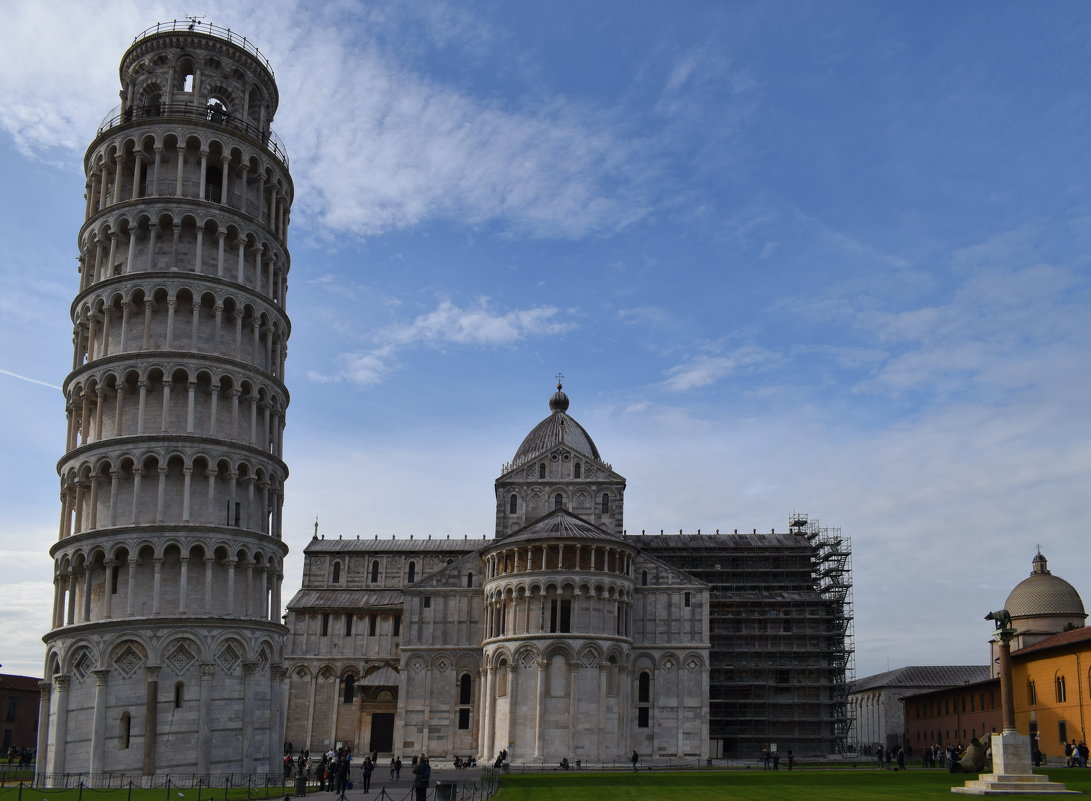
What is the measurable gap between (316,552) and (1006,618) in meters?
58.9

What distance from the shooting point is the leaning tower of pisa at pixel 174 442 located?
41719mm

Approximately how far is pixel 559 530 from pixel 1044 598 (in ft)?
139

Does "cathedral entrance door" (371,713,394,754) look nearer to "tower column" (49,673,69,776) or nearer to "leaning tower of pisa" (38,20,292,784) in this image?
"leaning tower of pisa" (38,20,292,784)

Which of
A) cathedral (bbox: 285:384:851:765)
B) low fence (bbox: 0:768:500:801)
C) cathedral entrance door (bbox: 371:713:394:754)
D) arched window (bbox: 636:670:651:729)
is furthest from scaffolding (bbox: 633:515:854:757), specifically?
low fence (bbox: 0:768:500:801)

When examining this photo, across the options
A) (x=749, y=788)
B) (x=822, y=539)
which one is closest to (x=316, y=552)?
(x=822, y=539)

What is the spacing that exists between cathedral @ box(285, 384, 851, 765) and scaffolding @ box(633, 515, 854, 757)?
0.16 m

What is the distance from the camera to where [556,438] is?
266ft

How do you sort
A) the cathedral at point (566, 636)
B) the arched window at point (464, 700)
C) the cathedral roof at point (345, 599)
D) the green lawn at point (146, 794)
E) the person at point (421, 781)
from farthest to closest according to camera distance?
the cathedral roof at point (345, 599) < the arched window at point (464, 700) < the cathedral at point (566, 636) < the green lawn at point (146, 794) < the person at point (421, 781)

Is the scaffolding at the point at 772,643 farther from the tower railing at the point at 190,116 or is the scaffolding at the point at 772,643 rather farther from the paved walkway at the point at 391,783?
the tower railing at the point at 190,116

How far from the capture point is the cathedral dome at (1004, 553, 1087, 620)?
83.4m

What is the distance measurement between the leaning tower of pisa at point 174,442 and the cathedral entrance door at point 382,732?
31873mm

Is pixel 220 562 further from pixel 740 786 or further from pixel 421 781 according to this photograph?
pixel 740 786

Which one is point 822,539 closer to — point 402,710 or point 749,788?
point 402,710

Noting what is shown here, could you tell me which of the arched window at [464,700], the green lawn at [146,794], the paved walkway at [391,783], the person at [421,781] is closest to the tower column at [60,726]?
the green lawn at [146,794]
